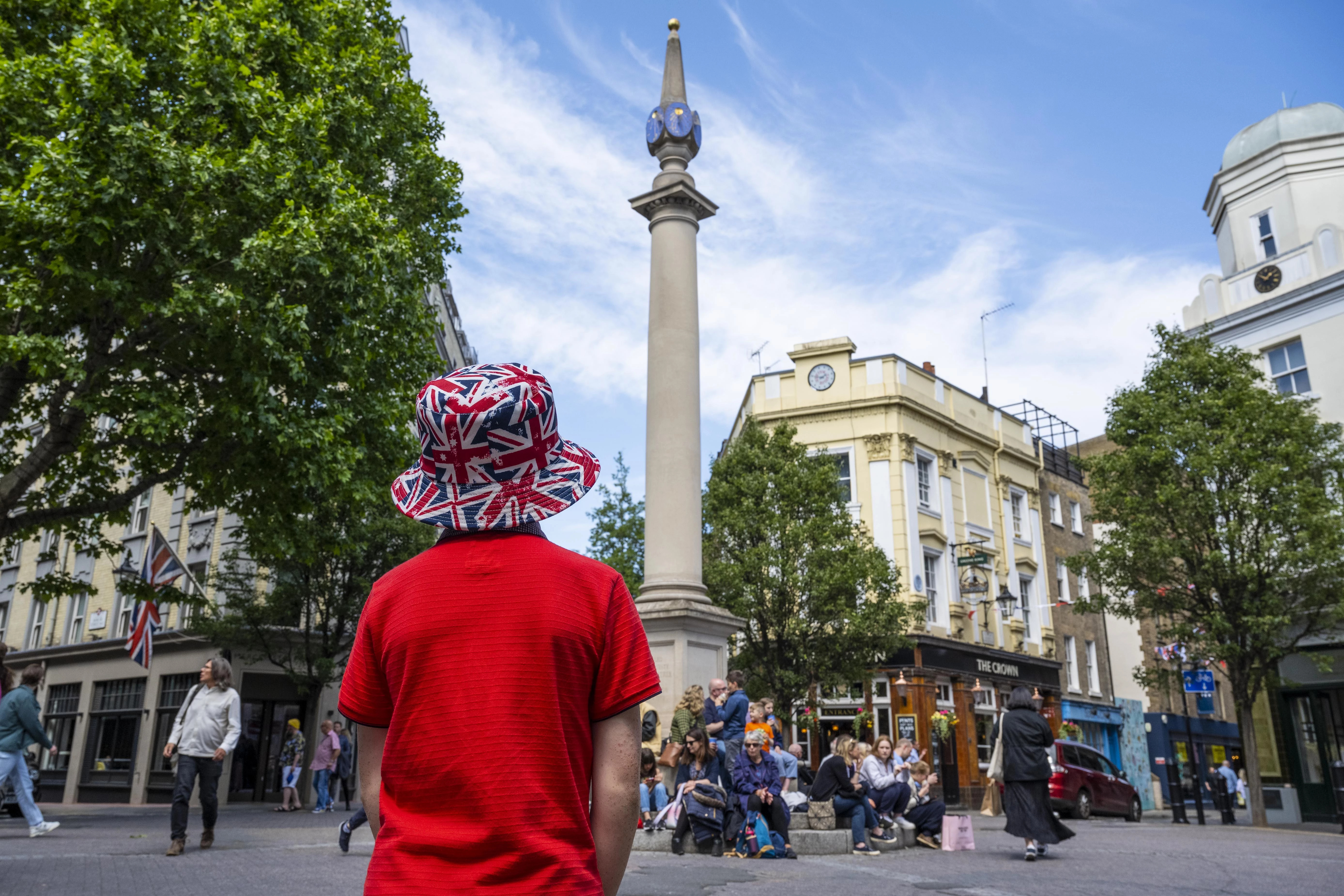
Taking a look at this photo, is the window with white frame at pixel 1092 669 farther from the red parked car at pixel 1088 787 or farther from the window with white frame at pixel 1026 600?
the red parked car at pixel 1088 787

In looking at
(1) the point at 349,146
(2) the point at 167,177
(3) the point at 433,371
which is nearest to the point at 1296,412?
(3) the point at 433,371

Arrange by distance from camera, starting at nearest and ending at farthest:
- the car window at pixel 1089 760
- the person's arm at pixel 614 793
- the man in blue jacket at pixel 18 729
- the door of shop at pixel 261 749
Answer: the person's arm at pixel 614 793 < the man in blue jacket at pixel 18 729 < the car window at pixel 1089 760 < the door of shop at pixel 261 749

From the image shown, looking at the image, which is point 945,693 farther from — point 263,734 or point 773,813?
point 773,813

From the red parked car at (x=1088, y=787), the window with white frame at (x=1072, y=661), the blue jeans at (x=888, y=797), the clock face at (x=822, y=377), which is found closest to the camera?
the blue jeans at (x=888, y=797)

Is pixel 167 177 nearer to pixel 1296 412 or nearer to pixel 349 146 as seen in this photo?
pixel 349 146

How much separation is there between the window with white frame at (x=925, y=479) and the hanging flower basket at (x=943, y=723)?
6367mm

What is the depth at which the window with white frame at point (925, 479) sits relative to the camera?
32.7 meters

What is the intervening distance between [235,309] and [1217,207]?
96.3 ft

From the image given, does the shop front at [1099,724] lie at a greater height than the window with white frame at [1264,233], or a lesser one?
lesser

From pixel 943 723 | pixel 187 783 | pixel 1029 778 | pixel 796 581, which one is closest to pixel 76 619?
pixel 796 581

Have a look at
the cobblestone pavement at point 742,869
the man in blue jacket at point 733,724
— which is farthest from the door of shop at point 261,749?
the man in blue jacket at point 733,724

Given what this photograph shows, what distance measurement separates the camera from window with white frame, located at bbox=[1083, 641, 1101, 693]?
38.7 meters

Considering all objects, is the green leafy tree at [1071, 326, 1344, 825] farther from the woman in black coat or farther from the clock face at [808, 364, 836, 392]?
the woman in black coat

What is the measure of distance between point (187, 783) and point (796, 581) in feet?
58.4
